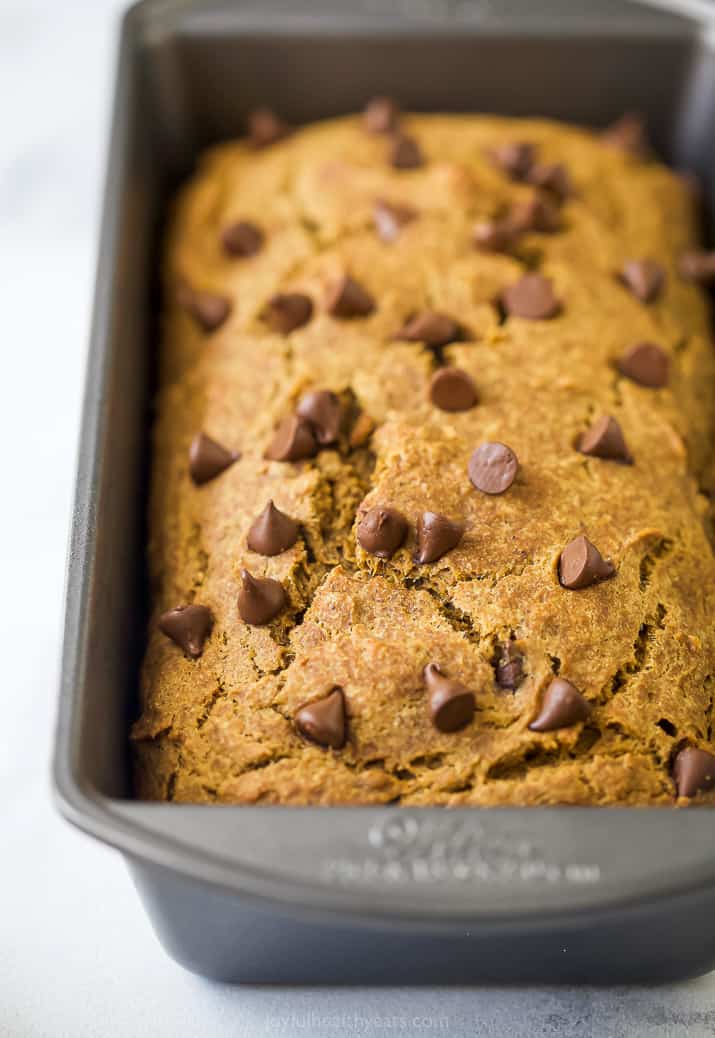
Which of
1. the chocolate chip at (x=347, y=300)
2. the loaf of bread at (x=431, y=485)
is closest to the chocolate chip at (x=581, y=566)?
the loaf of bread at (x=431, y=485)

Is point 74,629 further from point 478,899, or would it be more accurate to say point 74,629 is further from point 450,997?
point 450,997

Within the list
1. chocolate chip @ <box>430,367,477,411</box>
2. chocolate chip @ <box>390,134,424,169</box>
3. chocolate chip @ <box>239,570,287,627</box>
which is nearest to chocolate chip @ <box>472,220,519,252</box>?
chocolate chip @ <box>390,134,424,169</box>

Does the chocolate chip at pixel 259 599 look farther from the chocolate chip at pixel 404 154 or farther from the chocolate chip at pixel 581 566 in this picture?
the chocolate chip at pixel 404 154

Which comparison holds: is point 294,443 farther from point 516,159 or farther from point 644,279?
point 516,159

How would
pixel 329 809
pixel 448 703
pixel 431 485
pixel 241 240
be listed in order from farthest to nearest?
pixel 241 240 → pixel 431 485 → pixel 448 703 → pixel 329 809

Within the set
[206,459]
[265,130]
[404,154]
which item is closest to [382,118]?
[404,154]

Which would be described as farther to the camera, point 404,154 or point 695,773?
point 404,154

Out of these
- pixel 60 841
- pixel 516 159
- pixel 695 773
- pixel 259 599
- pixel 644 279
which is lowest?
pixel 60 841
